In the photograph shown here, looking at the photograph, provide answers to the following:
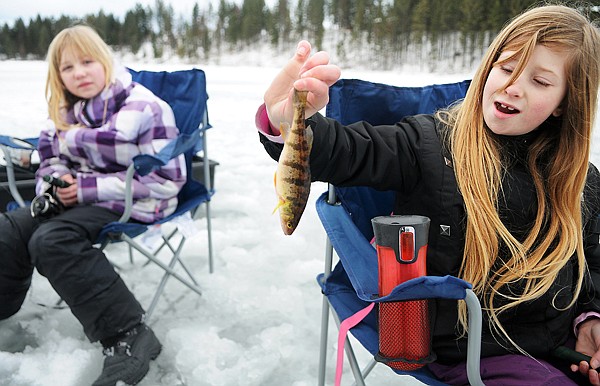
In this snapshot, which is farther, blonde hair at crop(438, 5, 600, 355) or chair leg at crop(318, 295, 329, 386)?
chair leg at crop(318, 295, 329, 386)

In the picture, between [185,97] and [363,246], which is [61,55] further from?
[363,246]

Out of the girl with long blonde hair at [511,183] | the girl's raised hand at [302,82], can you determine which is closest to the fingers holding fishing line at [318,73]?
the girl's raised hand at [302,82]

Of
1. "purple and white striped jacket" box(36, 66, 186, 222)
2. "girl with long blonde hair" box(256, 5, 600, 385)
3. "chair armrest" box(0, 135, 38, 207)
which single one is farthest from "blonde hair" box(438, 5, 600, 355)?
"chair armrest" box(0, 135, 38, 207)

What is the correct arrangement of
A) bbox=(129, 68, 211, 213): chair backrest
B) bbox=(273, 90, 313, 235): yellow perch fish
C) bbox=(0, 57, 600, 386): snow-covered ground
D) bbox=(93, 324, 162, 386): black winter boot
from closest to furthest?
bbox=(273, 90, 313, 235): yellow perch fish, bbox=(93, 324, 162, 386): black winter boot, bbox=(0, 57, 600, 386): snow-covered ground, bbox=(129, 68, 211, 213): chair backrest

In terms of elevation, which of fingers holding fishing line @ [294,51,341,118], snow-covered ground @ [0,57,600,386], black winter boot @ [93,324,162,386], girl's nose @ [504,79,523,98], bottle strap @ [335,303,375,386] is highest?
fingers holding fishing line @ [294,51,341,118]

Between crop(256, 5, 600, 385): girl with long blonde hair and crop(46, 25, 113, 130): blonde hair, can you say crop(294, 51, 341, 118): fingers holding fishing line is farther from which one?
crop(46, 25, 113, 130): blonde hair

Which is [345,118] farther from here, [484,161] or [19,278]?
[19,278]

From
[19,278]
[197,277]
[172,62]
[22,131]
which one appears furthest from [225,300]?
[172,62]

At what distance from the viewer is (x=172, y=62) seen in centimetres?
2773

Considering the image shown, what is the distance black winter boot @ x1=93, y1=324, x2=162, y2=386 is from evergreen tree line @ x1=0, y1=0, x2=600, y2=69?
10532 millimetres

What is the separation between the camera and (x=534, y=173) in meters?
1.30

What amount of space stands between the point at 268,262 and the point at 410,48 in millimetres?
18293

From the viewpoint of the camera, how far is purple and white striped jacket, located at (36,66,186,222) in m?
2.09

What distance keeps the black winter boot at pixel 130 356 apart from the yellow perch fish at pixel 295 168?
4.38 ft
